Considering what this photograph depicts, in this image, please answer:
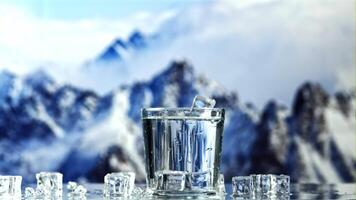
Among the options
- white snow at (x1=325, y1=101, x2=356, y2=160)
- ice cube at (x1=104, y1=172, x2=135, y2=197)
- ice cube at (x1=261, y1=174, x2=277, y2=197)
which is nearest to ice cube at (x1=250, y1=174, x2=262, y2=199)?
ice cube at (x1=261, y1=174, x2=277, y2=197)

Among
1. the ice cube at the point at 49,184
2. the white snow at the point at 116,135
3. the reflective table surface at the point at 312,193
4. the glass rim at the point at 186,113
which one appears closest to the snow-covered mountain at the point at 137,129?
the white snow at the point at 116,135

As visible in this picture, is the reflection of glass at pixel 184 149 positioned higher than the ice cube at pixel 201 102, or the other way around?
the ice cube at pixel 201 102

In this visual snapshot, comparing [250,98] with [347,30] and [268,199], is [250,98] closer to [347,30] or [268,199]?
[347,30]

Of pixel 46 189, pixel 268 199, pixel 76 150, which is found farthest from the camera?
pixel 76 150

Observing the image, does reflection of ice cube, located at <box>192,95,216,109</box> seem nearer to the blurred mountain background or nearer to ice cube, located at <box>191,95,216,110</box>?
ice cube, located at <box>191,95,216,110</box>

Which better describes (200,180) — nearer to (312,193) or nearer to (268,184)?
(268,184)

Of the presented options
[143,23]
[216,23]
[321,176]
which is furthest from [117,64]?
[321,176]

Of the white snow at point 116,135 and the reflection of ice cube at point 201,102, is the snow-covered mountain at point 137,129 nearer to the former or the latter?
the white snow at point 116,135
